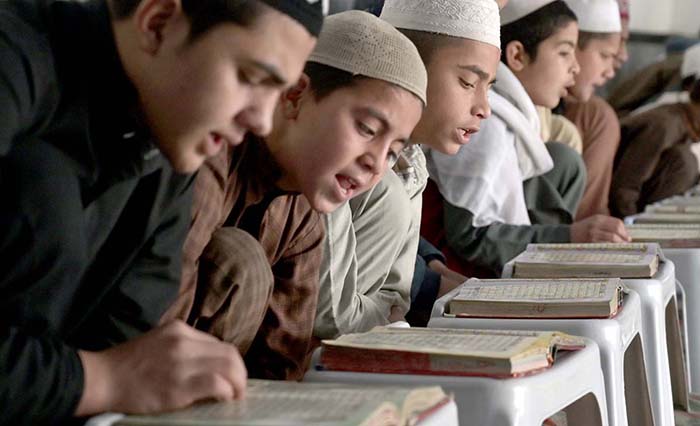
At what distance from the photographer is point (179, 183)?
44.7 inches

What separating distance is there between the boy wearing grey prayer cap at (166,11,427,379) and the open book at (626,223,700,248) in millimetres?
857

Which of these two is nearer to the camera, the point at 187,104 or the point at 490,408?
the point at 187,104

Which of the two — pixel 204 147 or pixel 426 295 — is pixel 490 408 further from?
pixel 426 295

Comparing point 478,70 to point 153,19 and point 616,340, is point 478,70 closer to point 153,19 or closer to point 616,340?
point 616,340

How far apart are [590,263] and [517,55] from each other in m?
1.05

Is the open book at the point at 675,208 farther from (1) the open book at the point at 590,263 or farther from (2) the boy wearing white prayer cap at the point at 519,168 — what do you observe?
(1) the open book at the point at 590,263

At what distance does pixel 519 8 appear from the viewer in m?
2.72

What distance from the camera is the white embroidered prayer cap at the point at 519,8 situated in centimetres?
271

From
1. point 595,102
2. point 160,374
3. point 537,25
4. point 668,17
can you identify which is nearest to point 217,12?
point 160,374

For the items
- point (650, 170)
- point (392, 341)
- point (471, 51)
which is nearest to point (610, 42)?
point (650, 170)

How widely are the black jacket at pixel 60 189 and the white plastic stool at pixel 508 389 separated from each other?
24 centimetres

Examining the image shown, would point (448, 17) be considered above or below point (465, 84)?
above

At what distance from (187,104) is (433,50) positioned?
1058mm

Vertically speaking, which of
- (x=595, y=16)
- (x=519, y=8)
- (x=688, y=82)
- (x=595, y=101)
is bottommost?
(x=688, y=82)
